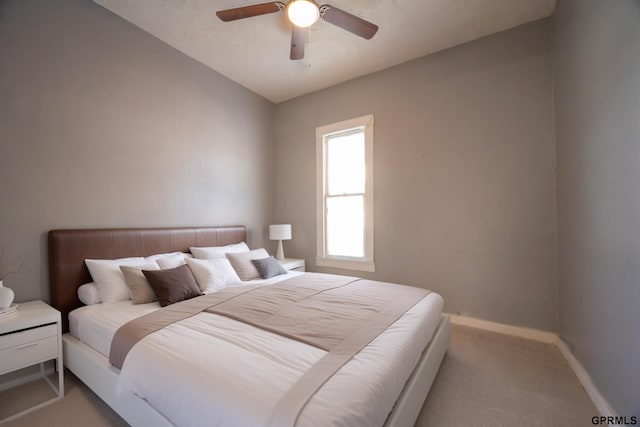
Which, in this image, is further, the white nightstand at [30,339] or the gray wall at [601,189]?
the white nightstand at [30,339]

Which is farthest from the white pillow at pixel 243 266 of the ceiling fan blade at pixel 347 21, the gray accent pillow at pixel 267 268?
the ceiling fan blade at pixel 347 21

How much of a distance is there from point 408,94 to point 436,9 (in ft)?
3.00

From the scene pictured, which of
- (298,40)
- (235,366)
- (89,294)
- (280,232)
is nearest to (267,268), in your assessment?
(280,232)

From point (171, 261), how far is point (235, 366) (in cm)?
172

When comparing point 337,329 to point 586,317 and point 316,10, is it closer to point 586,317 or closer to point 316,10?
point 586,317

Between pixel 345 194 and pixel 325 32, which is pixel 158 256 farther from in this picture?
pixel 325 32

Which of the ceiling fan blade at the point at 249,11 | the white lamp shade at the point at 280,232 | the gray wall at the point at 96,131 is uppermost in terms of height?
the ceiling fan blade at the point at 249,11

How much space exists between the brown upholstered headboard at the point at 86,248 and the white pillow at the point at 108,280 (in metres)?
0.10

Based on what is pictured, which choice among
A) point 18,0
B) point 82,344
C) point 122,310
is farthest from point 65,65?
point 82,344

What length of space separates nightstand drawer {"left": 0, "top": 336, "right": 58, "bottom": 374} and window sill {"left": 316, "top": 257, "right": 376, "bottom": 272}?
2843 millimetres

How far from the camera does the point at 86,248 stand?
2.17 metres

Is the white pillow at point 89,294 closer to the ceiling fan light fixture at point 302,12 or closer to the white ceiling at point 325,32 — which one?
the white ceiling at point 325,32

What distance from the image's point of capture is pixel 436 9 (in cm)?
239

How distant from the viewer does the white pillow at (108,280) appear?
6.75 ft
